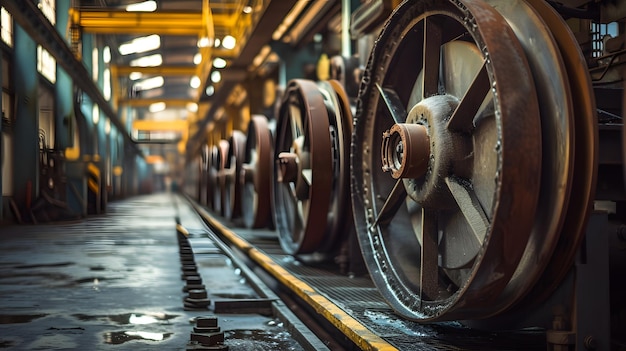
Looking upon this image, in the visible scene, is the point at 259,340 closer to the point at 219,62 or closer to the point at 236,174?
the point at 236,174

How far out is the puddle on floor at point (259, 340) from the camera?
3350 millimetres

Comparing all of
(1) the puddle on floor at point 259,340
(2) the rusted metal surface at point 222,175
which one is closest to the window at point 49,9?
(2) the rusted metal surface at point 222,175

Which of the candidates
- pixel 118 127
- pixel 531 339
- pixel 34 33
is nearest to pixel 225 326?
pixel 531 339

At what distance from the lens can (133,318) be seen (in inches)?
151

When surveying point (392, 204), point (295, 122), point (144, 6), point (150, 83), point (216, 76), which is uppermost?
point (150, 83)

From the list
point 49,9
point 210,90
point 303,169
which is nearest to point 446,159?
point 303,169

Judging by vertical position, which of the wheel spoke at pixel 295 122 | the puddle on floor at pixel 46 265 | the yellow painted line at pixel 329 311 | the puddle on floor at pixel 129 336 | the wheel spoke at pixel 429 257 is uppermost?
the wheel spoke at pixel 295 122

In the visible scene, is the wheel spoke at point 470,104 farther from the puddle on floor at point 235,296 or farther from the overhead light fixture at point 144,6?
the overhead light fixture at point 144,6

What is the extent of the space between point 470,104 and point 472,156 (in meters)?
0.22

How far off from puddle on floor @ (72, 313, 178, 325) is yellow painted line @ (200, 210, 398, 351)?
2.53ft

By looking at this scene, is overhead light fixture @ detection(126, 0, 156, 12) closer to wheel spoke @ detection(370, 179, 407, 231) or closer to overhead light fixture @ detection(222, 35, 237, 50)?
overhead light fixture @ detection(222, 35, 237, 50)

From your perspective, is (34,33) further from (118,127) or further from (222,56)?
(118,127)

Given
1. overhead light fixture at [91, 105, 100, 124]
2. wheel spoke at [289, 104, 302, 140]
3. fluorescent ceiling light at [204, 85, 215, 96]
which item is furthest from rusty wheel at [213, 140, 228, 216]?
wheel spoke at [289, 104, 302, 140]

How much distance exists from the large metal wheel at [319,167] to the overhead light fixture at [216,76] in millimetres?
8655
